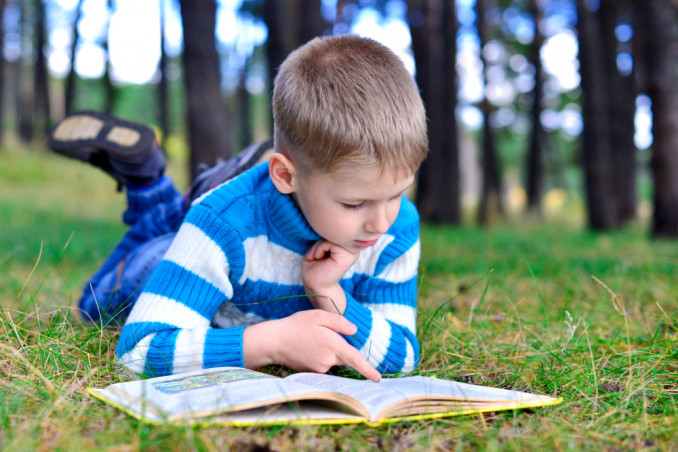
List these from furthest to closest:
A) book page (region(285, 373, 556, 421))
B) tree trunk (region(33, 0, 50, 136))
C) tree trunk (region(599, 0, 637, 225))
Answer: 1. tree trunk (region(33, 0, 50, 136))
2. tree trunk (region(599, 0, 637, 225))
3. book page (region(285, 373, 556, 421))

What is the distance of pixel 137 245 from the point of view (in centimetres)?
271

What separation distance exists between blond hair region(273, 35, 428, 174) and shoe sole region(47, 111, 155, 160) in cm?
111

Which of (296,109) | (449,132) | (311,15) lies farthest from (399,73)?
(449,132)

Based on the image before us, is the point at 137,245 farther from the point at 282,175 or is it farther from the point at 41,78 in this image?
the point at 41,78

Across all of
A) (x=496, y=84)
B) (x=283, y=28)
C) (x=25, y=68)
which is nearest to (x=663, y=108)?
(x=283, y=28)

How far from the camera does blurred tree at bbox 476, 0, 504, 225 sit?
33.1ft

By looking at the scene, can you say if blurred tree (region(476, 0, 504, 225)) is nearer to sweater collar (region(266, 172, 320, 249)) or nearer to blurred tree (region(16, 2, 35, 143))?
sweater collar (region(266, 172, 320, 249))

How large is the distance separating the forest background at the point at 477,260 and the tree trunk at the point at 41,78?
0.10 metres

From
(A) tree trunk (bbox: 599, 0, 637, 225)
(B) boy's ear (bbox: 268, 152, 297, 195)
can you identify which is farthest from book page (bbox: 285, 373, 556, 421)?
(A) tree trunk (bbox: 599, 0, 637, 225)

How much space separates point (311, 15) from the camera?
611 centimetres

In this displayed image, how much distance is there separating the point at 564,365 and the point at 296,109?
120 cm

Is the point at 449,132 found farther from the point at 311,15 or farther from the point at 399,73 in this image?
the point at 399,73

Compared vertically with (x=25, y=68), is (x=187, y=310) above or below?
below

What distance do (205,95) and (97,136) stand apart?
10.7ft
